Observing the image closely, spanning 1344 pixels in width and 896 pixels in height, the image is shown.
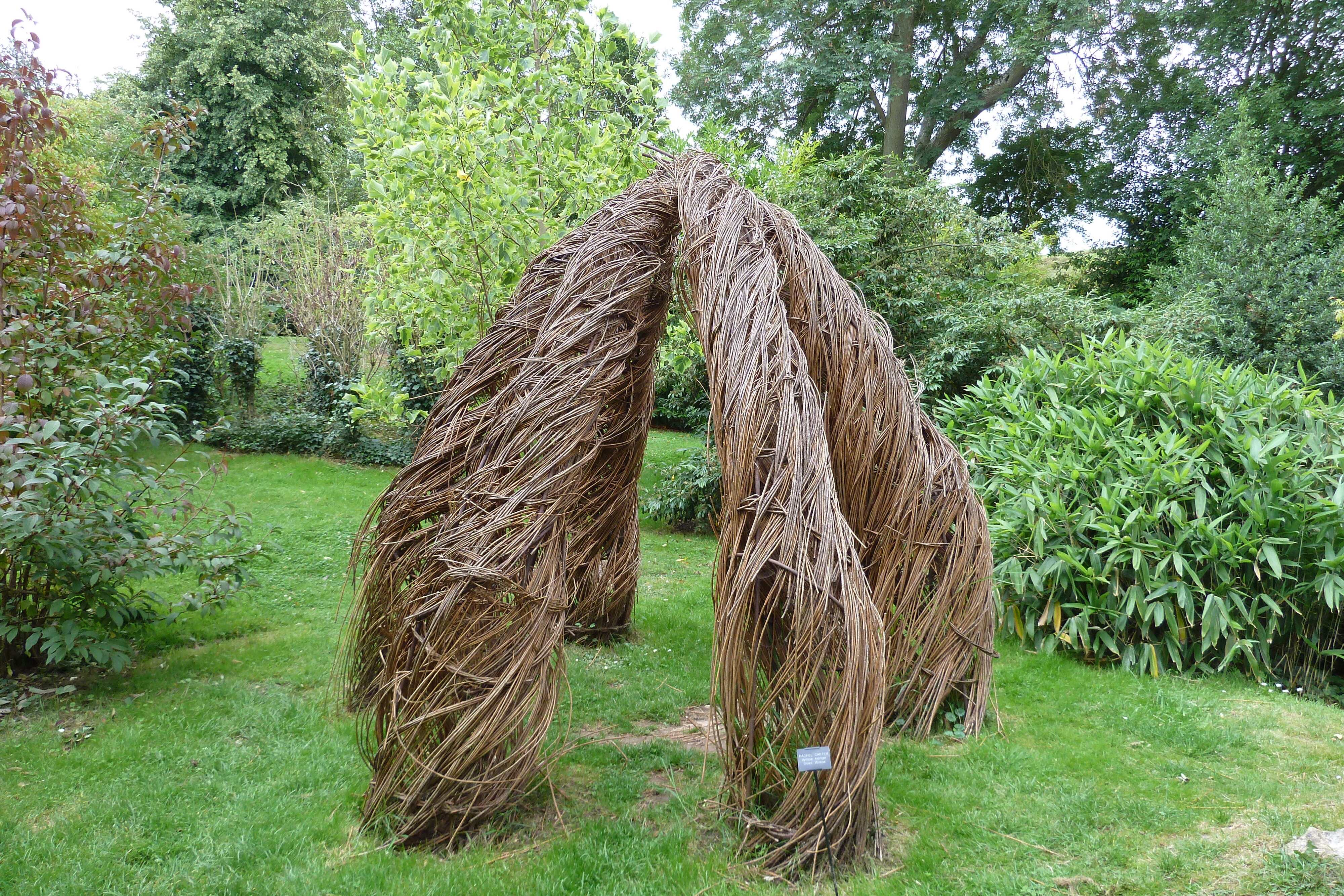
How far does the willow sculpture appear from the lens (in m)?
2.81

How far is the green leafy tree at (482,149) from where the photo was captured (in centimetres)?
539

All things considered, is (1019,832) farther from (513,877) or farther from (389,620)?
(389,620)

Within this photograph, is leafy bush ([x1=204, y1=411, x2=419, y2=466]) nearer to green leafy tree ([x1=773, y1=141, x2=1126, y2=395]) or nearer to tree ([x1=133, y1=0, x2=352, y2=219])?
green leafy tree ([x1=773, y1=141, x2=1126, y2=395])

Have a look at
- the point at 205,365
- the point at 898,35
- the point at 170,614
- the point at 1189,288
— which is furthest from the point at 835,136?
the point at 170,614

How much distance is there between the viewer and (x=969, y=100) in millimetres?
17594

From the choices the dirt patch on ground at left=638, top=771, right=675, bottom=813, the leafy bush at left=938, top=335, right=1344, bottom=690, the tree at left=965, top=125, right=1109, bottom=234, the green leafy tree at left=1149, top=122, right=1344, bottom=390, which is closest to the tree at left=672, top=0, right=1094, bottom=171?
the tree at left=965, top=125, right=1109, bottom=234

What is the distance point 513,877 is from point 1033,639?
13.4 ft

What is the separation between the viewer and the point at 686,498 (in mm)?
9344

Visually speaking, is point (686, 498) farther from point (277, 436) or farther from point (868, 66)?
point (868, 66)

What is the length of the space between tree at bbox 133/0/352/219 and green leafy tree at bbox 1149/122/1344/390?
2001cm

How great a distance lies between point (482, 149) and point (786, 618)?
4.20m

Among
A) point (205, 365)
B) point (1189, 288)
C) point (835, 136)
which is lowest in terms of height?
point (205, 365)

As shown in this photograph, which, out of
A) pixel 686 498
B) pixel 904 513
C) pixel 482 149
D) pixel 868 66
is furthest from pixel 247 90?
pixel 904 513

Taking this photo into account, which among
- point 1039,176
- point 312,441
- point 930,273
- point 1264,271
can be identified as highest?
point 1039,176
